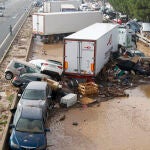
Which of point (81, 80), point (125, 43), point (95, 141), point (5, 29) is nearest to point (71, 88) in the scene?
point (81, 80)

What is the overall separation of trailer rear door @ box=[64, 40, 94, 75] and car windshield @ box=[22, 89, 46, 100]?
5.59m

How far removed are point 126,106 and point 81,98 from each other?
99.5 inches

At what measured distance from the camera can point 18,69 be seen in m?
26.8

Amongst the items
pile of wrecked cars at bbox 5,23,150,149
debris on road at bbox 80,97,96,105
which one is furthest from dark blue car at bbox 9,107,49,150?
debris on road at bbox 80,97,96,105

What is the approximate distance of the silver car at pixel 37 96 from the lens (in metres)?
19.4

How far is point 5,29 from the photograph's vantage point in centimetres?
5656

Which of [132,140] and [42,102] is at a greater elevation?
[42,102]

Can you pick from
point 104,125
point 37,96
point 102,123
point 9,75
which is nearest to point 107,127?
point 104,125

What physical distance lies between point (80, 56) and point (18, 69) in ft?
13.2

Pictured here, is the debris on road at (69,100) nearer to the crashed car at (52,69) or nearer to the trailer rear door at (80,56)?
the trailer rear door at (80,56)

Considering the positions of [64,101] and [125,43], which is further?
[125,43]

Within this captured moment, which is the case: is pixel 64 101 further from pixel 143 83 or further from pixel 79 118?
pixel 143 83

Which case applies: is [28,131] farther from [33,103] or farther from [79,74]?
[79,74]

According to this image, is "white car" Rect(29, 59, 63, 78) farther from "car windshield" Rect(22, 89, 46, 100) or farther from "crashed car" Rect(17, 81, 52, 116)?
"car windshield" Rect(22, 89, 46, 100)
